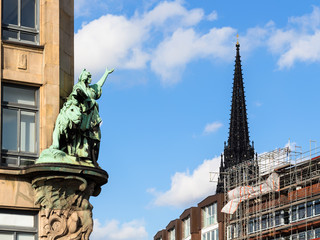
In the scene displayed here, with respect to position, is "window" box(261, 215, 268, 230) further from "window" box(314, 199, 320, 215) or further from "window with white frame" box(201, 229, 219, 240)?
"window with white frame" box(201, 229, 219, 240)

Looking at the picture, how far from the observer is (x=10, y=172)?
2530 cm

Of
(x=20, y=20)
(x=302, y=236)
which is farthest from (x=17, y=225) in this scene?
(x=302, y=236)

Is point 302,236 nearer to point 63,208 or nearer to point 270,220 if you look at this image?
point 270,220

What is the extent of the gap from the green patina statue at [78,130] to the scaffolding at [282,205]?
5711cm

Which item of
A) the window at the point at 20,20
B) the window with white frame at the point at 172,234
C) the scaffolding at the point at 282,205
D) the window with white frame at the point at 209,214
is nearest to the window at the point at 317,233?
the scaffolding at the point at 282,205

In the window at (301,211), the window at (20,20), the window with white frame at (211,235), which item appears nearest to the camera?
the window at (20,20)

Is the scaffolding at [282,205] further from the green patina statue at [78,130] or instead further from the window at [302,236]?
the green patina statue at [78,130]

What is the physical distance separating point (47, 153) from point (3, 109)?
7.19ft

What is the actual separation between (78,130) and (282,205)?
63629 mm

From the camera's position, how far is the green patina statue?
84.4 feet

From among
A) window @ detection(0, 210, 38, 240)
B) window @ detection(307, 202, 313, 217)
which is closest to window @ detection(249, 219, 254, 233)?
window @ detection(307, 202, 313, 217)

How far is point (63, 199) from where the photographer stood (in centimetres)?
2572

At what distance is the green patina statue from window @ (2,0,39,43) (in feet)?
8.17

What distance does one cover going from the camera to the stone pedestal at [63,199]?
25.2 metres
